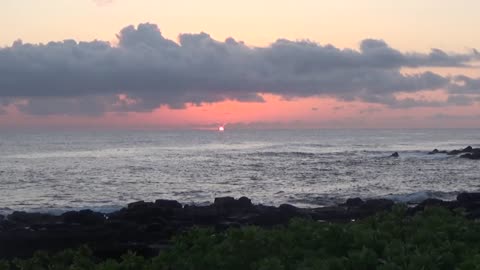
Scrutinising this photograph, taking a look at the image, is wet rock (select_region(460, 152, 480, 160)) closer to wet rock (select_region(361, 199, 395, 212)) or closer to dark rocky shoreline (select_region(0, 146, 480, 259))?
dark rocky shoreline (select_region(0, 146, 480, 259))

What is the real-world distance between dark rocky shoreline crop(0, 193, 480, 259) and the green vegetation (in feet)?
23.8

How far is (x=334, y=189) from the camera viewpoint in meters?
43.4

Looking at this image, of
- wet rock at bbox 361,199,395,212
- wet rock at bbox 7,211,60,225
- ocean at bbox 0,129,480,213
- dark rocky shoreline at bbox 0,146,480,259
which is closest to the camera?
dark rocky shoreline at bbox 0,146,480,259

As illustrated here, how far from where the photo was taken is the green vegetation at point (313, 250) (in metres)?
10.2

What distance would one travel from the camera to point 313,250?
457 inches

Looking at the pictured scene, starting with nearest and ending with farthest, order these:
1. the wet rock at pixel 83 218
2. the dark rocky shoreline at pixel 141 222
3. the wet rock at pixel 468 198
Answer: the dark rocky shoreline at pixel 141 222
the wet rock at pixel 83 218
the wet rock at pixel 468 198

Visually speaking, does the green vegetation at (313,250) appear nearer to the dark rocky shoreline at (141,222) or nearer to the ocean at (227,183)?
the dark rocky shoreline at (141,222)

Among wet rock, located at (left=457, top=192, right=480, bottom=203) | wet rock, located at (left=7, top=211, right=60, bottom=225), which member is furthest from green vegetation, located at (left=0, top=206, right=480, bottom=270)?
wet rock, located at (left=457, top=192, right=480, bottom=203)

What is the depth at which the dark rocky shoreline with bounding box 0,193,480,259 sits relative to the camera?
863 inches

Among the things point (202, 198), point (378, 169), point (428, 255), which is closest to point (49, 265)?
point (428, 255)

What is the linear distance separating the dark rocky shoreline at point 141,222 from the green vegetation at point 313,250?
7.26 metres

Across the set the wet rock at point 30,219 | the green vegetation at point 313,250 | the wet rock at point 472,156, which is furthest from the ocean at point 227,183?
the green vegetation at point 313,250

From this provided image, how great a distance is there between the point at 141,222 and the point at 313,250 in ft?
48.7

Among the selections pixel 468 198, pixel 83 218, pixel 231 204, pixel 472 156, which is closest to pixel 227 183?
pixel 231 204
